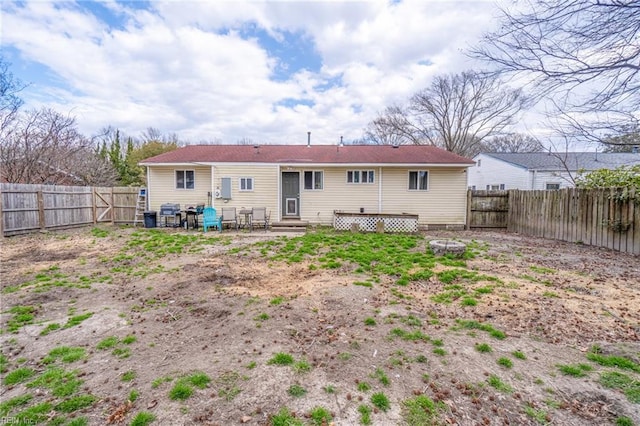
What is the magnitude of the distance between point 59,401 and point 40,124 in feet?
57.9

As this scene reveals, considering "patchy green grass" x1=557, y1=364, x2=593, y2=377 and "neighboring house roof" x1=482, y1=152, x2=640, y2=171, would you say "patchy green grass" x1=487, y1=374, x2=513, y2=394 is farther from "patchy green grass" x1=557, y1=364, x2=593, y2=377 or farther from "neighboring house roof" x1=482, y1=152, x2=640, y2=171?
"neighboring house roof" x1=482, y1=152, x2=640, y2=171

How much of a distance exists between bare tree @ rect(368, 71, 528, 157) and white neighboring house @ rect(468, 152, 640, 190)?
301cm

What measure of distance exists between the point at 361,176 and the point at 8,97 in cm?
Answer: 1572

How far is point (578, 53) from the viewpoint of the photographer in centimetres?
542

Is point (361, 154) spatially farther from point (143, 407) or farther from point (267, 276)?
point (143, 407)

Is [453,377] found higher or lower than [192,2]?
lower

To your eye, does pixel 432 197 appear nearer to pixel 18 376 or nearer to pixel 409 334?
pixel 409 334

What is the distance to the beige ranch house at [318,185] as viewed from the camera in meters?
13.2

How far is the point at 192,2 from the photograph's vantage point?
828 centimetres

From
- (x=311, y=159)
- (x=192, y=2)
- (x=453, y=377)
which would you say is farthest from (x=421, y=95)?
(x=453, y=377)

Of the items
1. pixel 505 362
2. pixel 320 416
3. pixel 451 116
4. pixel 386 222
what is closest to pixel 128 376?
pixel 320 416

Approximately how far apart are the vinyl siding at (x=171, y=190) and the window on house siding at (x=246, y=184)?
169 cm

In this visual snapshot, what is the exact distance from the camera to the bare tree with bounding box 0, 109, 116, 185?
13461 mm

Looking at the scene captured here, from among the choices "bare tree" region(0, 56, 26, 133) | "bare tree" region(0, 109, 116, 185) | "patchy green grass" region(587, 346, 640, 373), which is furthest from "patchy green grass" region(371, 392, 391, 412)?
"bare tree" region(0, 56, 26, 133)
